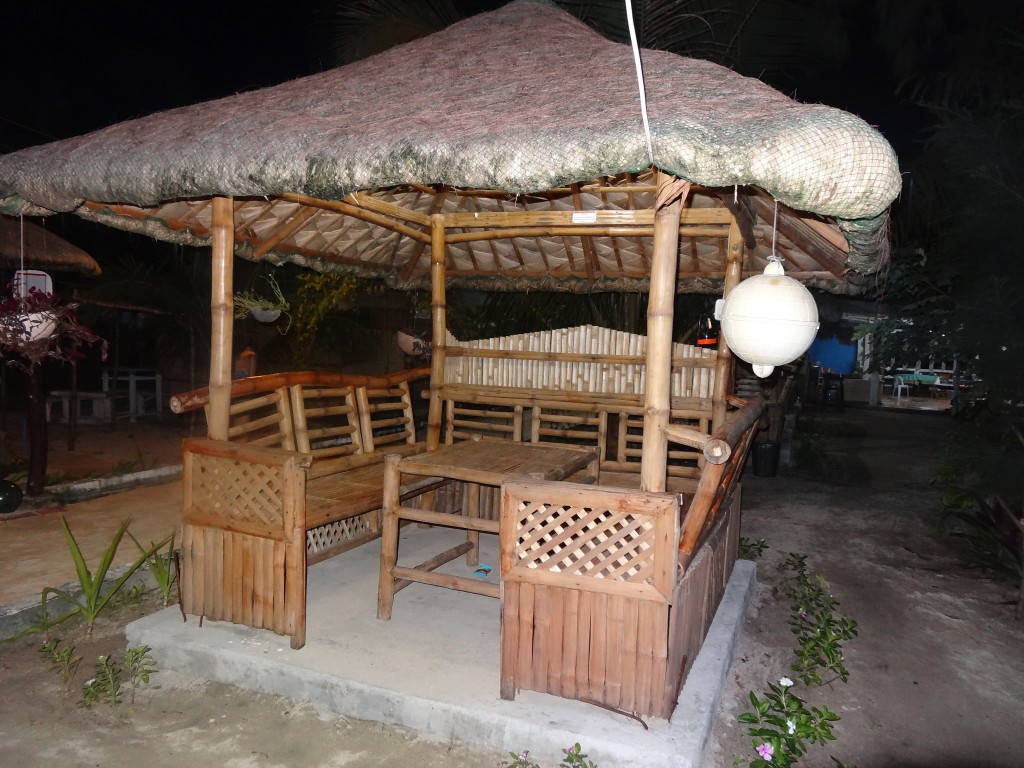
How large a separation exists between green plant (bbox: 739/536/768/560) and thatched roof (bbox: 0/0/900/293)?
233 centimetres

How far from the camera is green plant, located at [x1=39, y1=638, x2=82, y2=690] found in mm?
3674

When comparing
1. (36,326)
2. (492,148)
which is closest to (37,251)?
(36,326)

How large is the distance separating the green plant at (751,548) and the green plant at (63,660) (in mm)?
4862

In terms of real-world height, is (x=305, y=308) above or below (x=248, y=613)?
above

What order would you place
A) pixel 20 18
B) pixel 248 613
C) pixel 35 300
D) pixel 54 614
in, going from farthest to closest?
pixel 20 18
pixel 35 300
pixel 54 614
pixel 248 613

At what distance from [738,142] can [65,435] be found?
36.0 ft

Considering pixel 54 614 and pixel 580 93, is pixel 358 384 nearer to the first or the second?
pixel 54 614

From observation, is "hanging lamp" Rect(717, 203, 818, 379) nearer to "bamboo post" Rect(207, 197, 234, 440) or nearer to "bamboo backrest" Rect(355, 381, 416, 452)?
"bamboo post" Rect(207, 197, 234, 440)

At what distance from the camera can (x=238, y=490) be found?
370 cm

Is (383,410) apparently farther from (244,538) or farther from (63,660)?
(63,660)

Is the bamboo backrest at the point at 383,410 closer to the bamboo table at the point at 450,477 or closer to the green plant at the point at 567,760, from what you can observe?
the bamboo table at the point at 450,477

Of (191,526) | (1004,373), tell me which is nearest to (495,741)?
(191,526)

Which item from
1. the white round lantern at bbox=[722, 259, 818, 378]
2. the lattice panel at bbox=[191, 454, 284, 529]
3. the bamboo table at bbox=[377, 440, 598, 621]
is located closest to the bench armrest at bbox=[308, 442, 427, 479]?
the bamboo table at bbox=[377, 440, 598, 621]

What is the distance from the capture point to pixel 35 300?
496 centimetres
